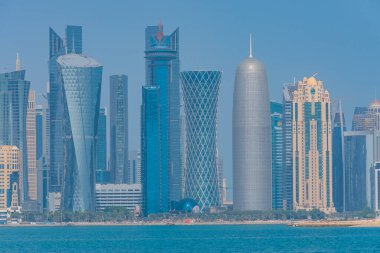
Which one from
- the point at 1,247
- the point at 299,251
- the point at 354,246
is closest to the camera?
the point at 299,251

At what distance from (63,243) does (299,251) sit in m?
41.0

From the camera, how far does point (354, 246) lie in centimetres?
13012

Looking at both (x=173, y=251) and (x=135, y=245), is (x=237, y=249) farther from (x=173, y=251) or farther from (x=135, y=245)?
(x=135, y=245)

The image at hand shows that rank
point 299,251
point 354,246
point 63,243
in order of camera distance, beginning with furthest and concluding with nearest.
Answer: point 63,243
point 354,246
point 299,251

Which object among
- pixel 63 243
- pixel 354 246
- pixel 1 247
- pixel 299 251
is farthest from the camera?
pixel 63 243

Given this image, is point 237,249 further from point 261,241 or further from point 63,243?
point 63,243

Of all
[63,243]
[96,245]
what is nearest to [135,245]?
[96,245]

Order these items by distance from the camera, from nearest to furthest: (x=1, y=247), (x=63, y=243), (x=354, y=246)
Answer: (x=354, y=246), (x=1, y=247), (x=63, y=243)

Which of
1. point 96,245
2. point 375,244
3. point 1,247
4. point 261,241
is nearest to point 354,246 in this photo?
point 375,244

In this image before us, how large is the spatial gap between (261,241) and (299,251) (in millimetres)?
29294

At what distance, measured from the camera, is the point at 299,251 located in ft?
385

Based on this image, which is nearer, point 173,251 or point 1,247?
point 173,251

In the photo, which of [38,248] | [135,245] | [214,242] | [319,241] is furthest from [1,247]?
[319,241]

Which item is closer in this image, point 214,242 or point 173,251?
point 173,251
